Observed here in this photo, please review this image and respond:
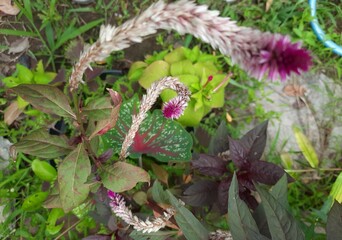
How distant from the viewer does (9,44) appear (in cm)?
193

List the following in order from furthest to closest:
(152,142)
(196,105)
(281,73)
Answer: (196,105) < (152,142) < (281,73)

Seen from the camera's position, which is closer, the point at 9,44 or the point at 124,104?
the point at 124,104

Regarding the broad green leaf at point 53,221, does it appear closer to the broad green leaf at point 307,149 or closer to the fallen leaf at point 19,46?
the fallen leaf at point 19,46

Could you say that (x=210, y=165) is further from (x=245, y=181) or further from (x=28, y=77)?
(x=28, y=77)

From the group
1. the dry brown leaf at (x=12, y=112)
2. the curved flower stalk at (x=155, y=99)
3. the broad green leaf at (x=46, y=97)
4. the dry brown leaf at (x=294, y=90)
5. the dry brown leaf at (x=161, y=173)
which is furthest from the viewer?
the dry brown leaf at (x=294, y=90)

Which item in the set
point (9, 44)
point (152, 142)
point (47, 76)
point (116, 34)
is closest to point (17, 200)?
point (47, 76)

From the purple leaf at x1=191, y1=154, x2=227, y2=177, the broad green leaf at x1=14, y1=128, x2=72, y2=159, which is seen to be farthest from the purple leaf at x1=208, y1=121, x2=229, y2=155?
the broad green leaf at x1=14, y1=128, x2=72, y2=159

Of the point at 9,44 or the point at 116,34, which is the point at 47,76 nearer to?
the point at 9,44

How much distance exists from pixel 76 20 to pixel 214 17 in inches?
61.8

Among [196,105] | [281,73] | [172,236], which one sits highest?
[281,73]

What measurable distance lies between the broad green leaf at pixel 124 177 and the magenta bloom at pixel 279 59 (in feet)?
2.01

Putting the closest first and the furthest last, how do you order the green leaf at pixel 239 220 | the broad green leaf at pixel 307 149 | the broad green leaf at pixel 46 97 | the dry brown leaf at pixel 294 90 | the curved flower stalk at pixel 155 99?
1. the curved flower stalk at pixel 155 99
2. the broad green leaf at pixel 46 97
3. the green leaf at pixel 239 220
4. the broad green leaf at pixel 307 149
5. the dry brown leaf at pixel 294 90

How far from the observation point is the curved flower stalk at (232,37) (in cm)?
59

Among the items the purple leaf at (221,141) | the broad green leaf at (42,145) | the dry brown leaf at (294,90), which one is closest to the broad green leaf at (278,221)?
the purple leaf at (221,141)
